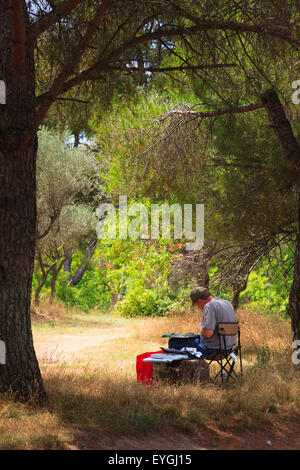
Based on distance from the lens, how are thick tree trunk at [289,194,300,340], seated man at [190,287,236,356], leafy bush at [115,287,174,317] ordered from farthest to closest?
leafy bush at [115,287,174,317]
thick tree trunk at [289,194,300,340]
seated man at [190,287,236,356]

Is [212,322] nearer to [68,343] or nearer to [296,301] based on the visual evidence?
[296,301]

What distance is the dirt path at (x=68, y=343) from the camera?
30.9ft

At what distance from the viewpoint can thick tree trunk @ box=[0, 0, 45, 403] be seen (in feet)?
16.7

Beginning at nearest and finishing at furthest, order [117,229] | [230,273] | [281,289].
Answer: [230,273], [281,289], [117,229]

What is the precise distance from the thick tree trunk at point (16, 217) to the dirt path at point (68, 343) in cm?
332

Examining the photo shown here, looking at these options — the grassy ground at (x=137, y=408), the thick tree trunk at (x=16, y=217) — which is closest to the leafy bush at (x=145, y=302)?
the grassy ground at (x=137, y=408)

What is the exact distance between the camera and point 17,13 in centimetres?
483

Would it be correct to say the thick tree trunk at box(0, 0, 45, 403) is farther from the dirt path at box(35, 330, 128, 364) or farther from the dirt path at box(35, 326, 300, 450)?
the dirt path at box(35, 330, 128, 364)

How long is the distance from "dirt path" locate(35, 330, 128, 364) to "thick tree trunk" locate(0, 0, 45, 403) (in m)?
3.32

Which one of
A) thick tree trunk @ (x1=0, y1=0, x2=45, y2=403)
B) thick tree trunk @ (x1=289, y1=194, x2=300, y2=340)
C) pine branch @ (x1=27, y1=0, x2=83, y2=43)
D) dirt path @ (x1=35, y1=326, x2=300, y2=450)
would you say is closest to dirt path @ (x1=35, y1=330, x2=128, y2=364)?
thick tree trunk @ (x1=0, y1=0, x2=45, y2=403)

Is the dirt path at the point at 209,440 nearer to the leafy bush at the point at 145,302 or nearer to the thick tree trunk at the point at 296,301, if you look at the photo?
the thick tree trunk at the point at 296,301

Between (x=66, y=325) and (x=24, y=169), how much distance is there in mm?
10916
